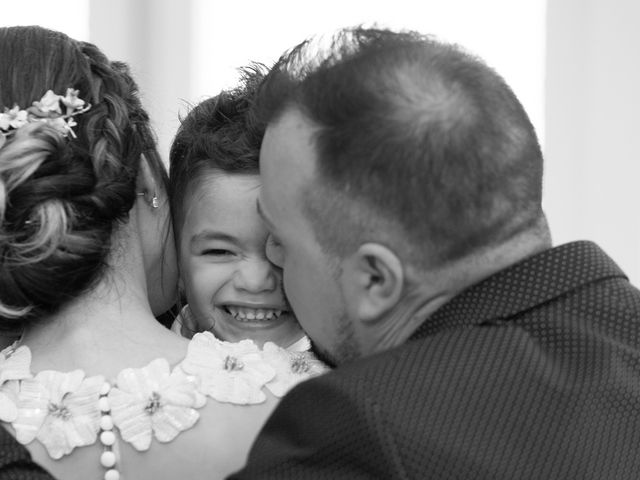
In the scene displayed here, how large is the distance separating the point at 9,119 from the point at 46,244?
15 centimetres

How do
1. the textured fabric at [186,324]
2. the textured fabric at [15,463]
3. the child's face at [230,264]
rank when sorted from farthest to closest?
the textured fabric at [186,324] → the child's face at [230,264] → the textured fabric at [15,463]

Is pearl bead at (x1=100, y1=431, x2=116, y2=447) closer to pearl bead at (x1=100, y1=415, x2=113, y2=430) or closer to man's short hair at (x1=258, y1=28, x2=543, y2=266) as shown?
pearl bead at (x1=100, y1=415, x2=113, y2=430)

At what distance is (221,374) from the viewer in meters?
1.30

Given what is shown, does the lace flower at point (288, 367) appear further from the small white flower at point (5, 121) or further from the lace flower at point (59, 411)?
the small white flower at point (5, 121)

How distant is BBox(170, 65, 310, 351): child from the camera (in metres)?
1.54

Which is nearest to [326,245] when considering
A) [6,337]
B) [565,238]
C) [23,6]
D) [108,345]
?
[108,345]

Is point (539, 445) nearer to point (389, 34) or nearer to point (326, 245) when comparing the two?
point (326, 245)

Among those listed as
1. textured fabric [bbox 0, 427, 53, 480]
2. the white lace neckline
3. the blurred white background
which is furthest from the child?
the blurred white background

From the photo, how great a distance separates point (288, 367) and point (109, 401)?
23cm

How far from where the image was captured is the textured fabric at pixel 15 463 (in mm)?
1101

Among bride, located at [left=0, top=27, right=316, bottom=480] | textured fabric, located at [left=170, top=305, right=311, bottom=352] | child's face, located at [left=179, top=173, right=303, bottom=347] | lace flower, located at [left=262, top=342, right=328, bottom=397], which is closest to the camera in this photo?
bride, located at [left=0, top=27, right=316, bottom=480]

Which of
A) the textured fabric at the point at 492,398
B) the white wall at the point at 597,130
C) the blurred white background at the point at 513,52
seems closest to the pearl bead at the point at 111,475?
the textured fabric at the point at 492,398

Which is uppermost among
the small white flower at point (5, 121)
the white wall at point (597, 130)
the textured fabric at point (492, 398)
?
the small white flower at point (5, 121)

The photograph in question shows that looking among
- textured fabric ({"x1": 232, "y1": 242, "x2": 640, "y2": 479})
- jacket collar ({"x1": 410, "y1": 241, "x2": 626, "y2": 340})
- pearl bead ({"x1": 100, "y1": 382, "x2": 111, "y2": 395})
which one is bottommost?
pearl bead ({"x1": 100, "y1": 382, "x2": 111, "y2": 395})
